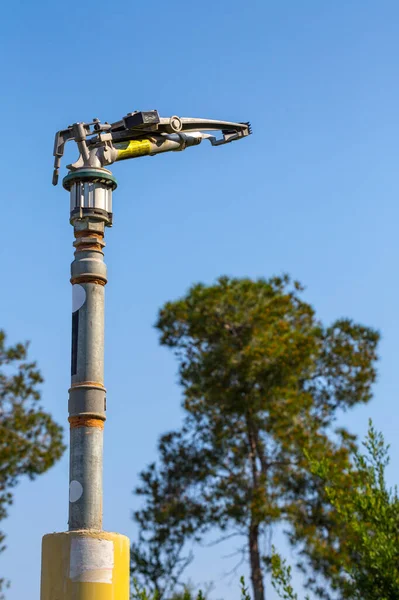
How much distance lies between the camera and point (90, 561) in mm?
6789

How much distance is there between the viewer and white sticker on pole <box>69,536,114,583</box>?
677 centimetres

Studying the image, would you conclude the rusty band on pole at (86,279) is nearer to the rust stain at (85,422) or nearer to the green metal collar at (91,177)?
the green metal collar at (91,177)

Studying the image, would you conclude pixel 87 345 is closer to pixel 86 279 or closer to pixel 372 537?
pixel 86 279

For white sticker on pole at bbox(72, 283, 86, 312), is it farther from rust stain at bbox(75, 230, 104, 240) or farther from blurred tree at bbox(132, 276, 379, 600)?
blurred tree at bbox(132, 276, 379, 600)

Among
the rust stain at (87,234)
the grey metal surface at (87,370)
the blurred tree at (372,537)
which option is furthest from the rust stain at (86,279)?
the blurred tree at (372,537)

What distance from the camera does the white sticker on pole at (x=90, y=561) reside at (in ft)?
22.2

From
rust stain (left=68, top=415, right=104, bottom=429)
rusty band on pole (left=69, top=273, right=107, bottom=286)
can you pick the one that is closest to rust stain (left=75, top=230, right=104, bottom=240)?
rusty band on pole (left=69, top=273, right=107, bottom=286)

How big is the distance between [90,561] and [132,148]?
12.3 ft

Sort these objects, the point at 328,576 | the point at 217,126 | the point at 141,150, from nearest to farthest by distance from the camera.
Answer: the point at 141,150, the point at 217,126, the point at 328,576

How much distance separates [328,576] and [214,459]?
452 centimetres

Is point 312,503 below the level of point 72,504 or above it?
above

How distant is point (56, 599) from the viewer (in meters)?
6.82

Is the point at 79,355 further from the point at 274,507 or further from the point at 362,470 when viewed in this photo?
the point at 274,507

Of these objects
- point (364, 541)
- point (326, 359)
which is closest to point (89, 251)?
point (364, 541)
